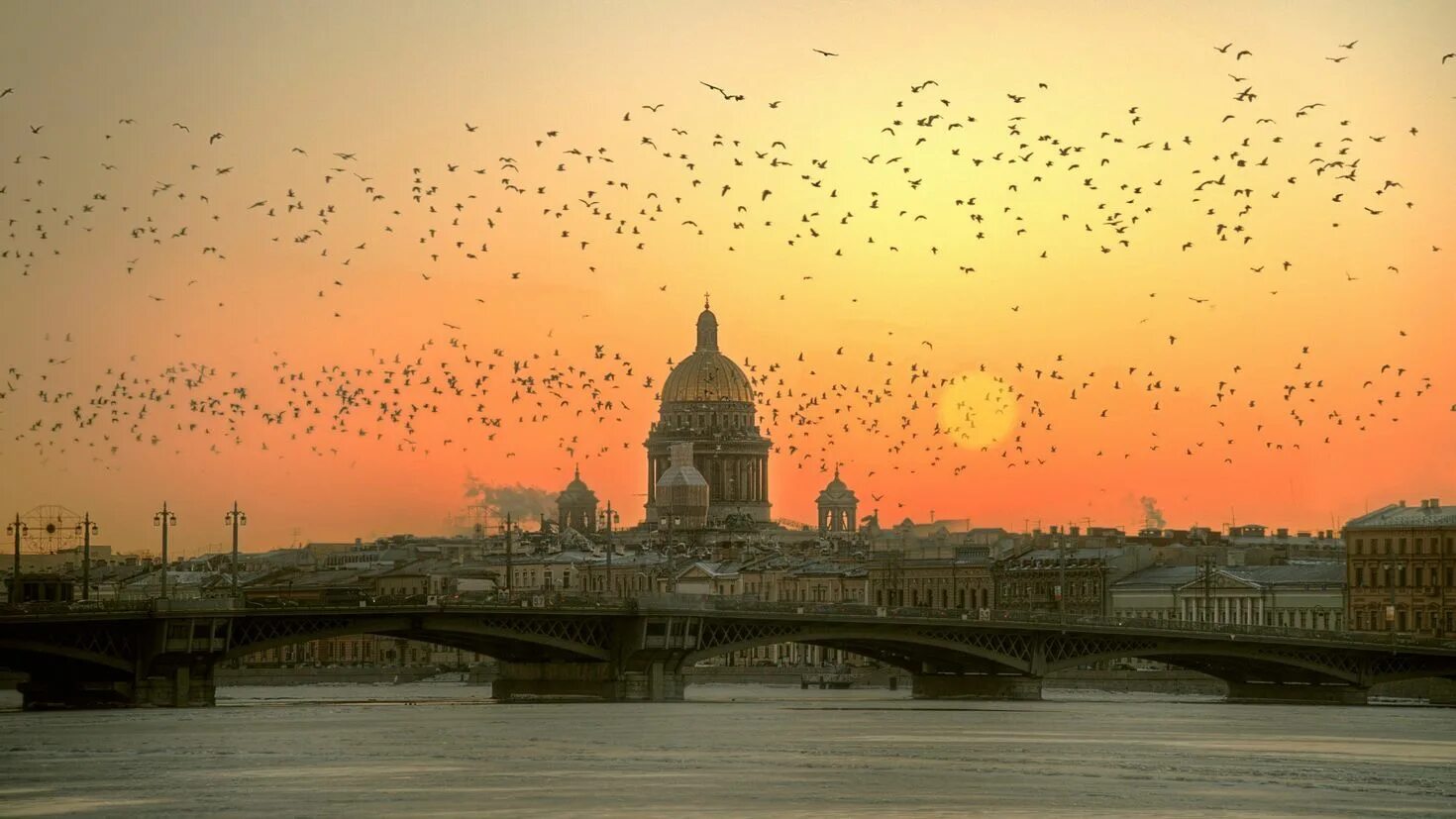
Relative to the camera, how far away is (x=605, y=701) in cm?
11500

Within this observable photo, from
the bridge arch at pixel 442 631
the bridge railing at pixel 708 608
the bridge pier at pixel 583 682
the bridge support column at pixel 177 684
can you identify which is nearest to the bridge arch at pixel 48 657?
the bridge support column at pixel 177 684

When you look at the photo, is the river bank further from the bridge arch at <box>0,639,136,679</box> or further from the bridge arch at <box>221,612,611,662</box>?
the bridge arch at <box>0,639,136,679</box>

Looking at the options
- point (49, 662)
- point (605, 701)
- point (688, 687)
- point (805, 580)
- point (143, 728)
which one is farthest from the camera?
point (805, 580)

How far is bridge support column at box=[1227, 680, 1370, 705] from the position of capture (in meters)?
120

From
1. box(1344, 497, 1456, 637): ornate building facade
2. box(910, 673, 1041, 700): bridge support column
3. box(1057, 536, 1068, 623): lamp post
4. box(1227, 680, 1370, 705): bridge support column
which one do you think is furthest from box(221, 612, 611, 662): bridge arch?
box(1057, 536, 1068, 623): lamp post

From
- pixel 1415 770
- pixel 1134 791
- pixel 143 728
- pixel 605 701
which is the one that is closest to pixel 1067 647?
pixel 605 701

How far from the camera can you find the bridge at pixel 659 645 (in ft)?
350

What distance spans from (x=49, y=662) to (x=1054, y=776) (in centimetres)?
4858

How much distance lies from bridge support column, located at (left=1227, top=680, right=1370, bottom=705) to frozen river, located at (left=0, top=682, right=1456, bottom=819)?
32.0 ft

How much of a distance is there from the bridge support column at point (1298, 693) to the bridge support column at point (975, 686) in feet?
25.4

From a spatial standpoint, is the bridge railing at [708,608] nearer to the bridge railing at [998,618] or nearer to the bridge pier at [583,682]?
the bridge railing at [998,618]

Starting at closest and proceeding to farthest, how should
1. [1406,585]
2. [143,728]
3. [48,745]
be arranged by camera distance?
[48,745]
[143,728]
[1406,585]

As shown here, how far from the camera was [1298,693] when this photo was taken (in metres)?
122

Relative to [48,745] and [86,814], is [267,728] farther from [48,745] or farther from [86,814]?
[86,814]
